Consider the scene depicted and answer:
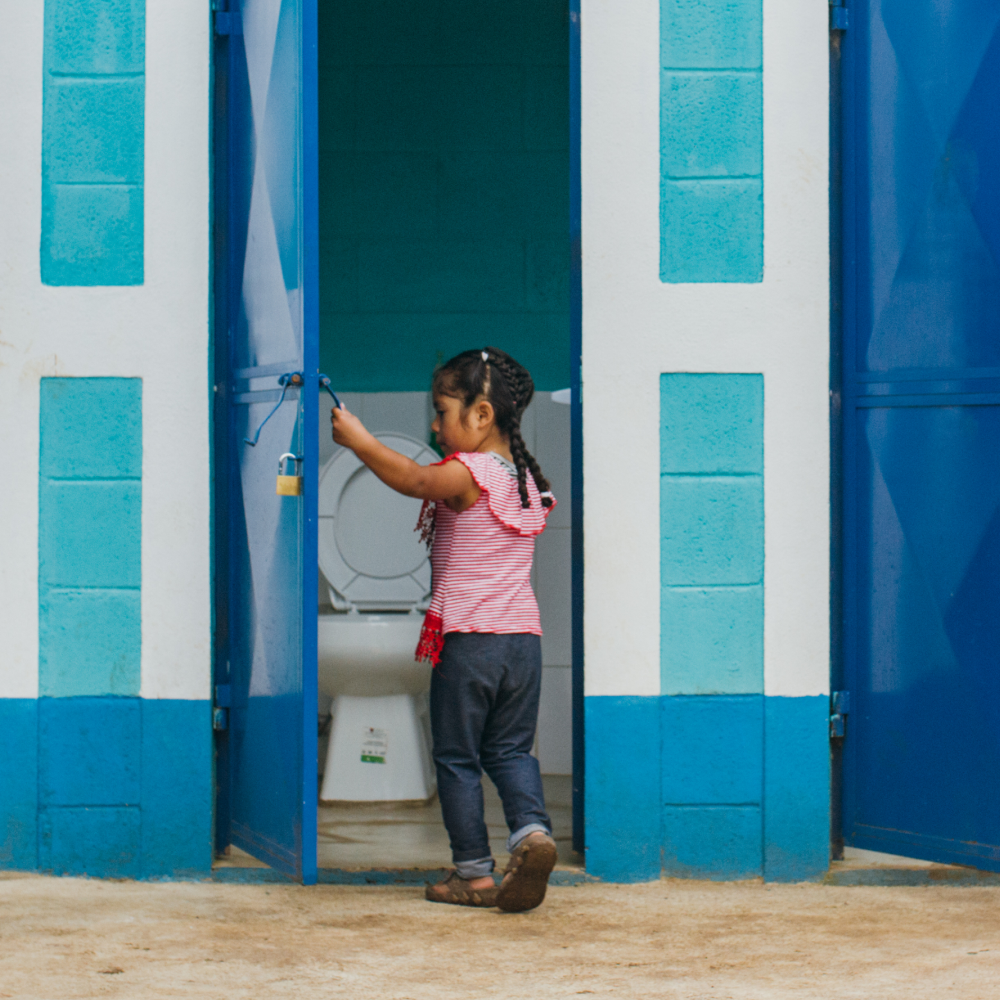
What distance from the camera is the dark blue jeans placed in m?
2.88

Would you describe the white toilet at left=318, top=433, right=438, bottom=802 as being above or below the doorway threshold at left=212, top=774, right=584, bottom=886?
above

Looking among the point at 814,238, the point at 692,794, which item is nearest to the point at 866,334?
the point at 814,238

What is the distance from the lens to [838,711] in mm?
3152

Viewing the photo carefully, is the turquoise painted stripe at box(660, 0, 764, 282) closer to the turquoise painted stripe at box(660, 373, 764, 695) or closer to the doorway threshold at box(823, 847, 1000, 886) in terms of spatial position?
the turquoise painted stripe at box(660, 373, 764, 695)

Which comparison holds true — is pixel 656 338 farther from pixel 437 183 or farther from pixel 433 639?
pixel 437 183

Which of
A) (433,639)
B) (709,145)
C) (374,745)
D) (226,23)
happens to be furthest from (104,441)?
(709,145)

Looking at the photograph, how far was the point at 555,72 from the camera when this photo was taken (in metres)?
4.66

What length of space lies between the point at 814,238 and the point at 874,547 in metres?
0.77

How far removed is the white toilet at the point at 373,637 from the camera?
3865mm

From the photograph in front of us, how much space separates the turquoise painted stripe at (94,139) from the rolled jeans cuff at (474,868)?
61.8 inches

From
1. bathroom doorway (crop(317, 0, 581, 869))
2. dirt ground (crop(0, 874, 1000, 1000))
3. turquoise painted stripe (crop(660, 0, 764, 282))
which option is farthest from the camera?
bathroom doorway (crop(317, 0, 581, 869))

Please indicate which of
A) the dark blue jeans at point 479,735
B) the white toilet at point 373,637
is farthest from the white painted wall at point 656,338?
the white toilet at point 373,637

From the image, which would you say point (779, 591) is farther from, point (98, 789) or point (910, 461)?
point (98, 789)

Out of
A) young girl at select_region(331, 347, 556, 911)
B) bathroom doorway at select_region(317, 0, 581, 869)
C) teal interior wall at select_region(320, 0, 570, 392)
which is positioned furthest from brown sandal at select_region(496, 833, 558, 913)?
teal interior wall at select_region(320, 0, 570, 392)
